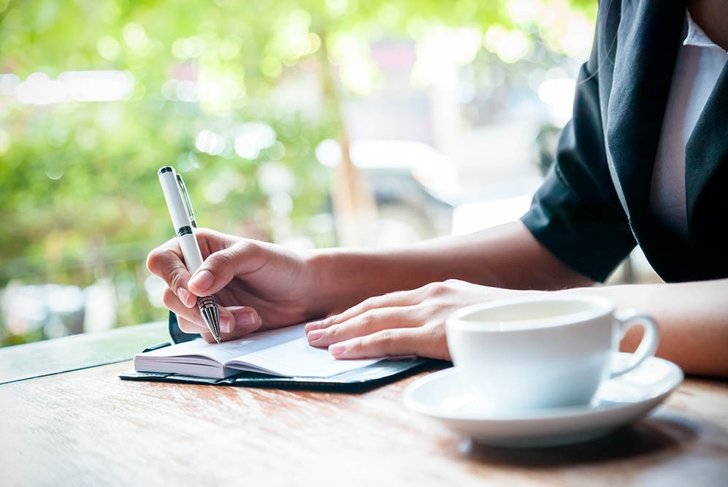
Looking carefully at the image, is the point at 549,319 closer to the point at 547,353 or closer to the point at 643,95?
the point at 547,353

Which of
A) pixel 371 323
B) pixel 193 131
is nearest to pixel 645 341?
pixel 371 323

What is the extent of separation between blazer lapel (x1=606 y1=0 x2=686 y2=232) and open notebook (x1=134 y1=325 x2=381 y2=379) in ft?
1.34

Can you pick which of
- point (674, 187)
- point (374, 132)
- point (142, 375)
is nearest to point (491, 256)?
point (674, 187)

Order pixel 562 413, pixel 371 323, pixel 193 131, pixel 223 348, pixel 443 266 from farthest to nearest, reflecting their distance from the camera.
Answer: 1. pixel 193 131
2. pixel 443 266
3. pixel 223 348
4. pixel 371 323
5. pixel 562 413

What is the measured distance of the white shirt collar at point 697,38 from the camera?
1.03 metres

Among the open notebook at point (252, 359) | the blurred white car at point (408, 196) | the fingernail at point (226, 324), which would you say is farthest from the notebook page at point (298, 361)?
the blurred white car at point (408, 196)

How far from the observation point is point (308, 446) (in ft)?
2.36

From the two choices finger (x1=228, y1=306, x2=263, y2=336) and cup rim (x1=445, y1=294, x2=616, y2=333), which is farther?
finger (x1=228, y1=306, x2=263, y2=336)

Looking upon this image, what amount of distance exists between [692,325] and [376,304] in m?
0.36

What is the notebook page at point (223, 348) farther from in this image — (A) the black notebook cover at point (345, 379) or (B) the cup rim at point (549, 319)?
(B) the cup rim at point (549, 319)

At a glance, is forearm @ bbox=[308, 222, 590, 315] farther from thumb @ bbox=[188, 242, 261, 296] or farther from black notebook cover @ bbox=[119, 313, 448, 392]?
black notebook cover @ bbox=[119, 313, 448, 392]

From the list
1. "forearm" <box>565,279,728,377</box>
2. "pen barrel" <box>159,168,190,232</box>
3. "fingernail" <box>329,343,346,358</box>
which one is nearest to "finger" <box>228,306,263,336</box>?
"pen barrel" <box>159,168,190,232</box>

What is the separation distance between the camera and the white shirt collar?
1031 millimetres

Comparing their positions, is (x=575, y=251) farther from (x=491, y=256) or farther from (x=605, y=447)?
(x=605, y=447)
